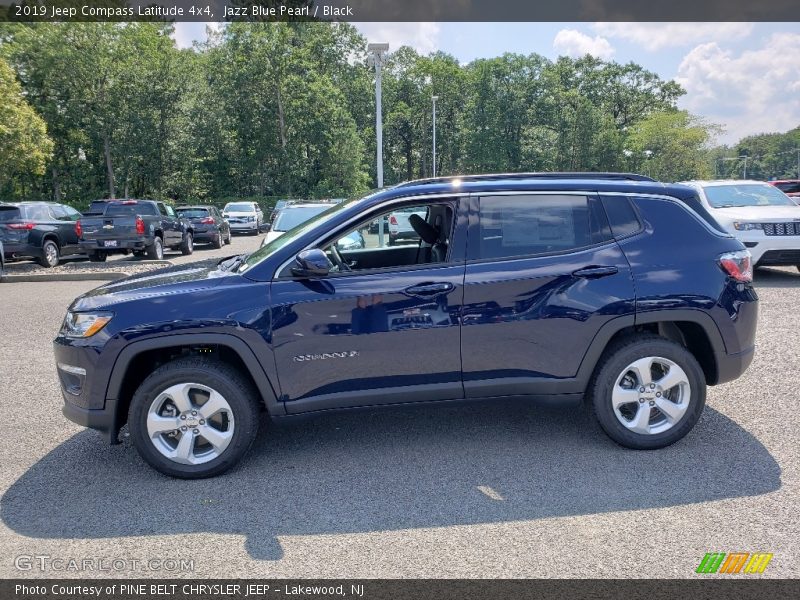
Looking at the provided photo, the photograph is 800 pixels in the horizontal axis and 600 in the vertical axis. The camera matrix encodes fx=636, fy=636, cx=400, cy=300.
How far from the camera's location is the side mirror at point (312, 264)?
3.89m

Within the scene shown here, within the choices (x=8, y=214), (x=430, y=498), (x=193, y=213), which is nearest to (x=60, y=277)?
(x=8, y=214)

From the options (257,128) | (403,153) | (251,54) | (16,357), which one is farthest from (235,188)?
(16,357)

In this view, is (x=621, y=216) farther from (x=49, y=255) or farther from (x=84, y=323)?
(x=49, y=255)

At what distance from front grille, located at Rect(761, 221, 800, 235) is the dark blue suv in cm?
742

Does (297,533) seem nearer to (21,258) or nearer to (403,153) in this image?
(21,258)

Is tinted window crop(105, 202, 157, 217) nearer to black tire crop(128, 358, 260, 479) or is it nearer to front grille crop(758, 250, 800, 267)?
black tire crop(128, 358, 260, 479)

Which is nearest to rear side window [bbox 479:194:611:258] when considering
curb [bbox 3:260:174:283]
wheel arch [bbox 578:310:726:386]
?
wheel arch [bbox 578:310:726:386]

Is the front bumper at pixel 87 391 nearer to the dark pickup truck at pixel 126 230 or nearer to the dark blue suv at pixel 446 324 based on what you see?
the dark blue suv at pixel 446 324

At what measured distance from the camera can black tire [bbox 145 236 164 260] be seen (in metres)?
17.7

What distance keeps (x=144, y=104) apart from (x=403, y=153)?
115 feet

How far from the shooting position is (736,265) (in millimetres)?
4293

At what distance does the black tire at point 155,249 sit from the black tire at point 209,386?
Result: 14.8 metres

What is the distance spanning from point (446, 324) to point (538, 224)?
0.95m

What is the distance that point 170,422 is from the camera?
396 centimetres
